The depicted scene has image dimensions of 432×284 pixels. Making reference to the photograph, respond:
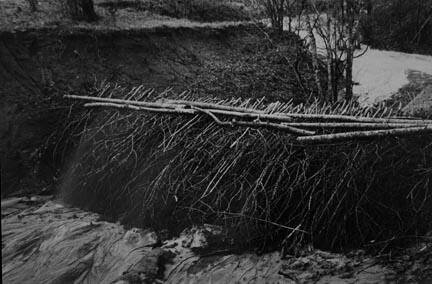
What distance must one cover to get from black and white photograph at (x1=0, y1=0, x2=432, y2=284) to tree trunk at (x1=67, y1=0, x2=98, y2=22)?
372mm

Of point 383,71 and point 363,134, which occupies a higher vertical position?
point 383,71

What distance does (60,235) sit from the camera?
5051 millimetres

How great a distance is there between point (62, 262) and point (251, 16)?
9.02 meters

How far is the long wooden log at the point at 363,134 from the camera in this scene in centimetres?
446

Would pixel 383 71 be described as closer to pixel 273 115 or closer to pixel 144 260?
pixel 273 115

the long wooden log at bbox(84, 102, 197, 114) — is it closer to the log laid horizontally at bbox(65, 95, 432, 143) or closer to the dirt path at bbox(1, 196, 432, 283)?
the log laid horizontally at bbox(65, 95, 432, 143)

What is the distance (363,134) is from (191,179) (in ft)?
6.04

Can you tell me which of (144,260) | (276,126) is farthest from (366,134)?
(144,260)

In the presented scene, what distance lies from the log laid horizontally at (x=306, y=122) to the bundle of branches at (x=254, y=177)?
1 centimetres

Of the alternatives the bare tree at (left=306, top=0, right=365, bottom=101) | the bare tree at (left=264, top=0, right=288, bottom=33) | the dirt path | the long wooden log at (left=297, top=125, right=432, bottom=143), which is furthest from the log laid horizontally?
the bare tree at (left=264, top=0, right=288, bottom=33)

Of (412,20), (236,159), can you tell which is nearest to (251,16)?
(412,20)

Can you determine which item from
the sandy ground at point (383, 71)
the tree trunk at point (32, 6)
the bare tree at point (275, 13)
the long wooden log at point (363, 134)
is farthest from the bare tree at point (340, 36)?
the tree trunk at point (32, 6)

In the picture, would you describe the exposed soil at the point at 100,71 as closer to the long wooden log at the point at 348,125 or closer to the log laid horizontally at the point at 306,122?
the log laid horizontally at the point at 306,122

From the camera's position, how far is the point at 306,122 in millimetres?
5023
